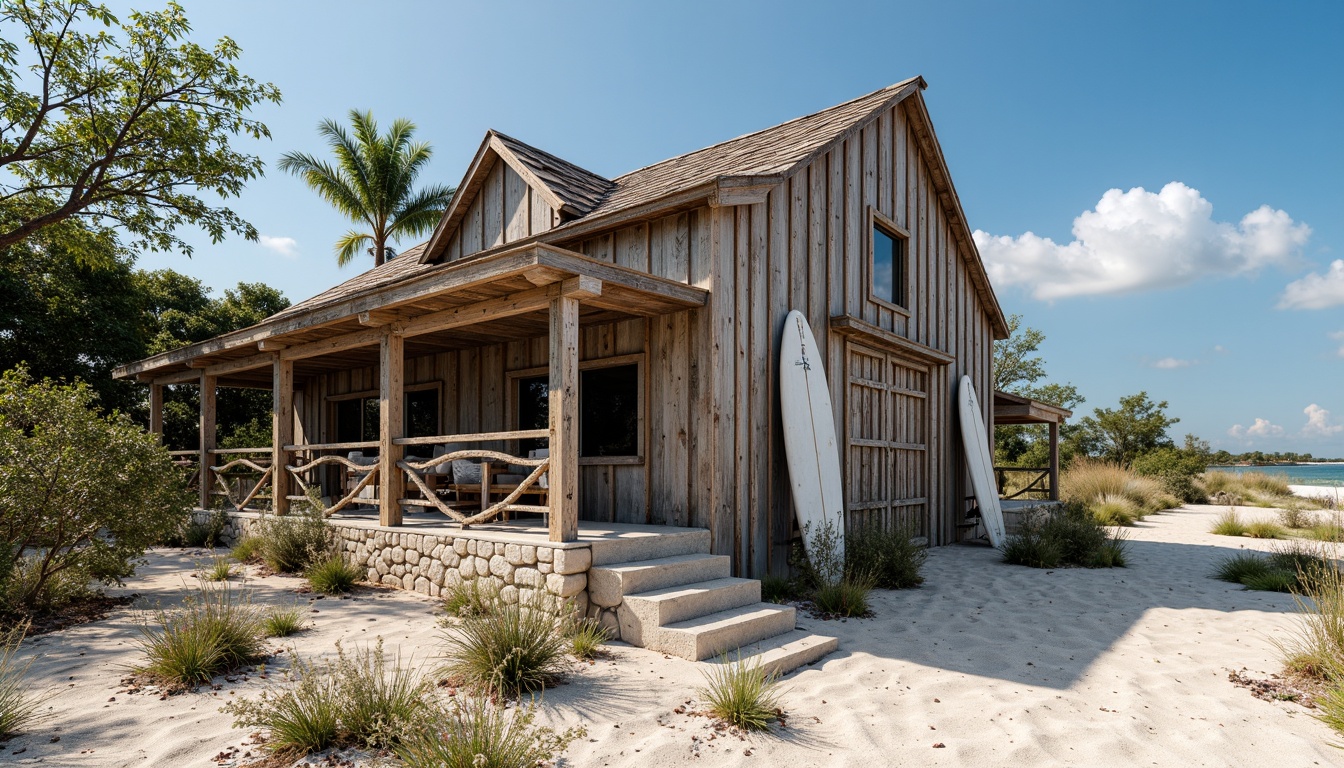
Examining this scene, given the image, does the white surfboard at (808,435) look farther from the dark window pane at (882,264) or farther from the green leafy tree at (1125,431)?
the green leafy tree at (1125,431)

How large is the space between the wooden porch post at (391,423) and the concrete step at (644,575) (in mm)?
3146

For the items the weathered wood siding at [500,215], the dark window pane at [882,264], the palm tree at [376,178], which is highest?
the palm tree at [376,178]

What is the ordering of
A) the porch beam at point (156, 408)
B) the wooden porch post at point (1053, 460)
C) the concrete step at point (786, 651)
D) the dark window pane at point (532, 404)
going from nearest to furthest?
the concrete step at point (786, 651), the dark window pane at point (532, 404), the porch beam at point (156, 408), the wooden porch post at point (1053, 460)

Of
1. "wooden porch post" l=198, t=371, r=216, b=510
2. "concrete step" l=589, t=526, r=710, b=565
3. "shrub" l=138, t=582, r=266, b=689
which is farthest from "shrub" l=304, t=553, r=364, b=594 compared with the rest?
"wooden porch post" l=198, t=371, r=216, b=510

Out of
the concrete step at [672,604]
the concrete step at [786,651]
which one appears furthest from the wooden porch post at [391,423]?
the concrete step at [786,651]

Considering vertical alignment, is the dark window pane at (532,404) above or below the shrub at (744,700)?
above

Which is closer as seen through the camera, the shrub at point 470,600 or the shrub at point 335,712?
the shrub at point 335,712

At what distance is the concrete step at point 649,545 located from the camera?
5.88 m

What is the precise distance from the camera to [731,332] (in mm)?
7238

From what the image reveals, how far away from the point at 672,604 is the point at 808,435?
3044 mm

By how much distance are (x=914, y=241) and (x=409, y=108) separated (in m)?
18.7

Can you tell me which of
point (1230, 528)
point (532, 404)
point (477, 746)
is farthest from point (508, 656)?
point (1230, 528)

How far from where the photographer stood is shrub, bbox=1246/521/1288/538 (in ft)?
42.9

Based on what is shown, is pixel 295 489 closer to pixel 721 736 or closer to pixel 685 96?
pixel 685 96
